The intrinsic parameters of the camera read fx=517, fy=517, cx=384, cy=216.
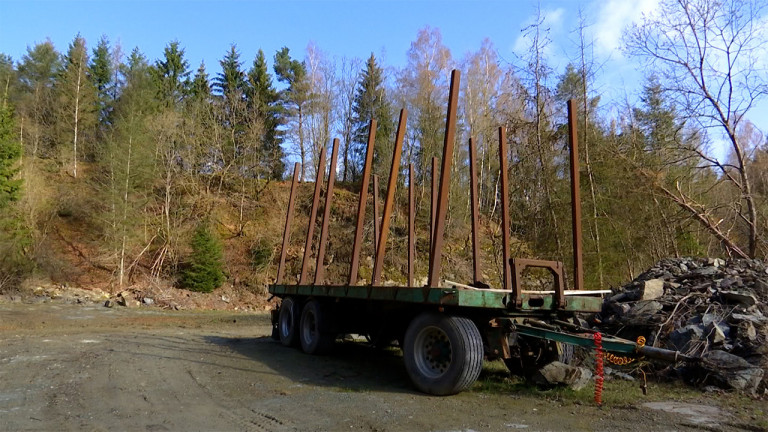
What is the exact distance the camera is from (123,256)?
27859 mm

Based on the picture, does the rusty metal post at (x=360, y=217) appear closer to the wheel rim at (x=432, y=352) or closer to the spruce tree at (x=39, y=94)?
the wheel rim at (x=432, y=352)

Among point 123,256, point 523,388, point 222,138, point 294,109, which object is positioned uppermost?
point 294,109

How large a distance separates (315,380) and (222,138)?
2995 cm

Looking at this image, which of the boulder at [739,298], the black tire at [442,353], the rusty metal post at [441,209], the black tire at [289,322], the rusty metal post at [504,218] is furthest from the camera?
the black tire at [289,322]

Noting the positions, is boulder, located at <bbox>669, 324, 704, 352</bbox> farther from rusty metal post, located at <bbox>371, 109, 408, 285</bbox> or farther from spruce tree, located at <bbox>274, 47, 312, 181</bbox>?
spruce tree, located at <bbox>274, 47, 312, 181</bbox>

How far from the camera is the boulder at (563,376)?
6.63 m

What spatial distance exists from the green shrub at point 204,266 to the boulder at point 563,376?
76.9 feet

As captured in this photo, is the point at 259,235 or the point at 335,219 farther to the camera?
the point at 335,219

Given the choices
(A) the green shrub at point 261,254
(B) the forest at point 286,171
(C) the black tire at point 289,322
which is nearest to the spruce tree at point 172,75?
(B) the forest at point 286,171

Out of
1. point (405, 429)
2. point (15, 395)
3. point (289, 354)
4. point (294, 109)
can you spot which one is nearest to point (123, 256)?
point (294, 109)

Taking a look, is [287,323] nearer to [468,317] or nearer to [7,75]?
[468,317]

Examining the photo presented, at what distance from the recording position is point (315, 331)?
10008mm

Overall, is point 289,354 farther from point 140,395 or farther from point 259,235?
point 259,235

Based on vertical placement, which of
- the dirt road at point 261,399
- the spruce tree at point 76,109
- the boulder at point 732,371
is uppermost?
the spruce tree at point 76,109
